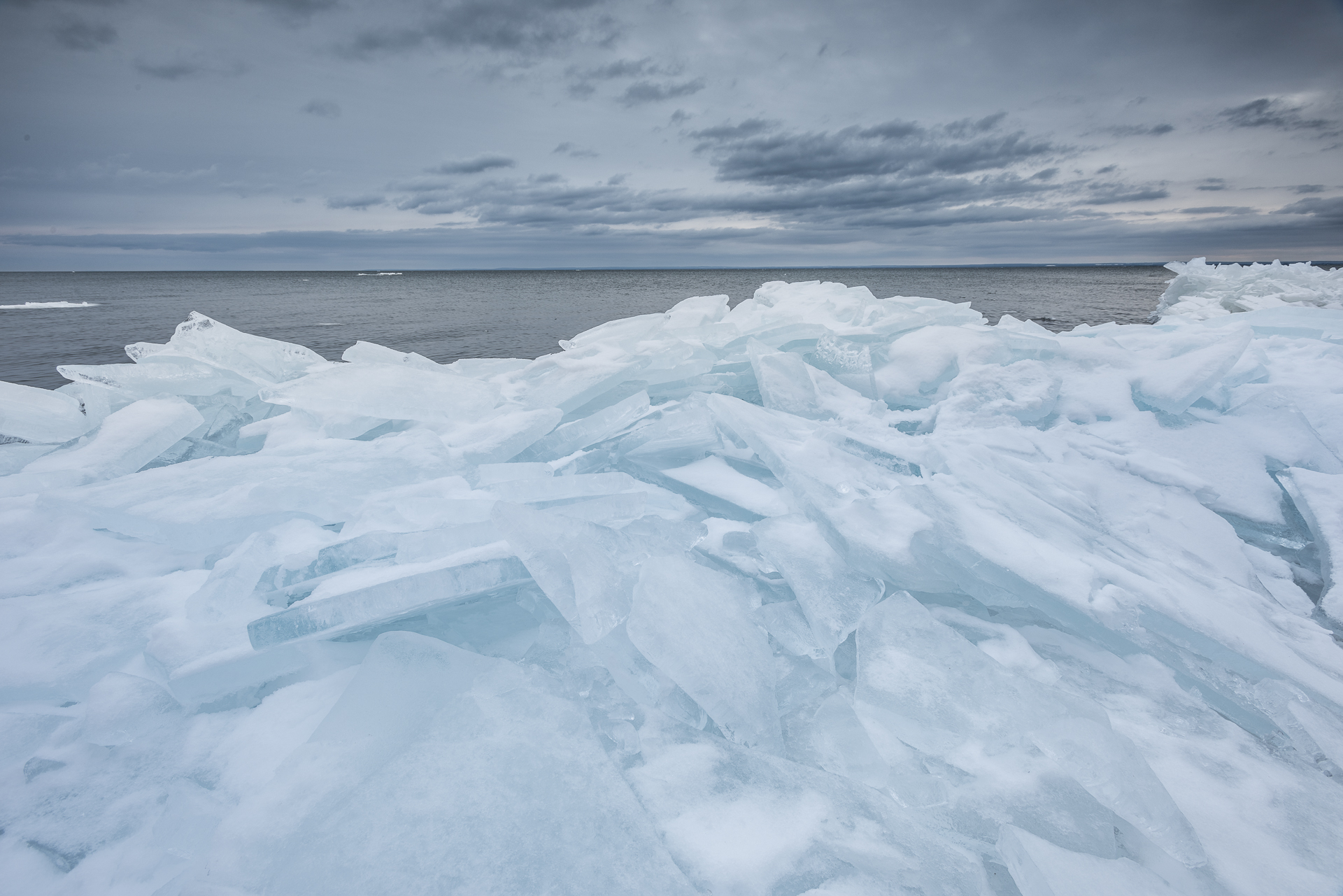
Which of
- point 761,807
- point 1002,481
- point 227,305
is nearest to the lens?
point 761,807

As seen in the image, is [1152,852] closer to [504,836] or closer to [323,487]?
[504,836]

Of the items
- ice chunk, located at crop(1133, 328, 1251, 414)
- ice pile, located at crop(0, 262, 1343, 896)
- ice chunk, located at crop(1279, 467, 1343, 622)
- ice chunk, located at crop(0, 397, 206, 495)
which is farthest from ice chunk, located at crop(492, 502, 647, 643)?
ice chunk, located at crop(1133, 328, 1251, 414)

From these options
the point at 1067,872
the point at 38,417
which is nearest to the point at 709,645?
the point at 1067,872

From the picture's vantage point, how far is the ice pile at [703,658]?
1.13m

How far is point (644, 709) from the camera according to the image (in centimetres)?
148

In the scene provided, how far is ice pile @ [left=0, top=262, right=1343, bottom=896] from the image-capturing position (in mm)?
1126

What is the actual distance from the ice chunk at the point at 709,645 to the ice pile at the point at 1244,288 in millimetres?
12265

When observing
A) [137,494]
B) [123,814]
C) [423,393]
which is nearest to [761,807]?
[123,814]

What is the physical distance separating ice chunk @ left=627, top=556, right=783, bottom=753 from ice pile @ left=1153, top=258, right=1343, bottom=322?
1226 cm

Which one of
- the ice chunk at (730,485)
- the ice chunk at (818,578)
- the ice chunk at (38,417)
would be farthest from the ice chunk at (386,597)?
the ice chunk at (38,417)

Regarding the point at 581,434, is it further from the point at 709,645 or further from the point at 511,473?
the point at 709,645

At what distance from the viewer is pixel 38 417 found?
3.13 m

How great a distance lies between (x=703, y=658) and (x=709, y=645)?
0.18ft

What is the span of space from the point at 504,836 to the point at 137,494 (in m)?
2.10
